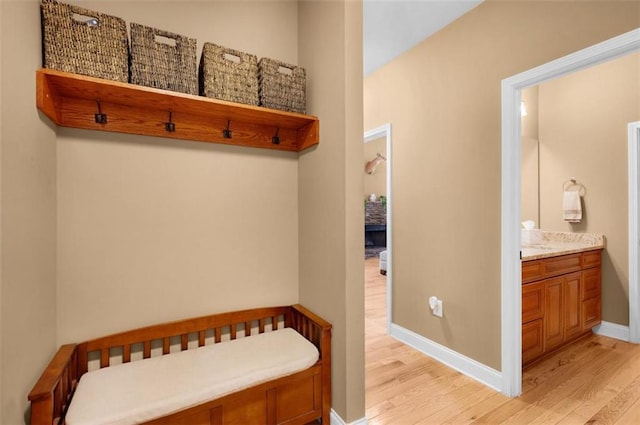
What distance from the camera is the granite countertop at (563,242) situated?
2.77m

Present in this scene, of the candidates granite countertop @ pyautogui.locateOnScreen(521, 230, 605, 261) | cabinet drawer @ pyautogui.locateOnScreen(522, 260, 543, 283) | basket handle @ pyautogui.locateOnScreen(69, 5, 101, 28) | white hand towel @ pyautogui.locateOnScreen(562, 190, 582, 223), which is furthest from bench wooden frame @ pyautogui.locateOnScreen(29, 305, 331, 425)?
white hand towel @ pyautogui.locateOnScreen(562, 190, 582, 223)

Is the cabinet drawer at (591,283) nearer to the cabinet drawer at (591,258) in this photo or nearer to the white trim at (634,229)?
the cabinet drawer at (591,258)

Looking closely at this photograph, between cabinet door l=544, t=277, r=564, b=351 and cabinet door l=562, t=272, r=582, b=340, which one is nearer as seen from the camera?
cabinet door l=544, t=277, r=564, b=351

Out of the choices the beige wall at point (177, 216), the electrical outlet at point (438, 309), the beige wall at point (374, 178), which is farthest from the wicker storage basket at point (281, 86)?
the beige wall at point (374, 178)

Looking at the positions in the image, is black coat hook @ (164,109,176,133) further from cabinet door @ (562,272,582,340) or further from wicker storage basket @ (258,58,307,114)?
cabinet door @ (562,272,582,340)

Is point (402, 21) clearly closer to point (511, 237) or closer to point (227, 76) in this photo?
point (227, 76)

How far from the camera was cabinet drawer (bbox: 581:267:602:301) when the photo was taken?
9.30 feet

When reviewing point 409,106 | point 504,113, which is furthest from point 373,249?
point 504,113

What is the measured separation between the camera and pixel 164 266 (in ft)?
5.42

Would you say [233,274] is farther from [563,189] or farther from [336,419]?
[563,189]

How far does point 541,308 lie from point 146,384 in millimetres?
2688

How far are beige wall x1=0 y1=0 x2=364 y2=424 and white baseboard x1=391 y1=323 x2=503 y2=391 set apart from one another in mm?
1067

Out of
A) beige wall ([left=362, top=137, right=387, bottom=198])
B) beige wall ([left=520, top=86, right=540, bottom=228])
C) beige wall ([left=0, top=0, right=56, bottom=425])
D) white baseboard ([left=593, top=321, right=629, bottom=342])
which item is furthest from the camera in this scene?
beige wall ([left=362, top=137, right=387, bottom=198])

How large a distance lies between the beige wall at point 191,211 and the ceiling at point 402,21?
0.68 m
